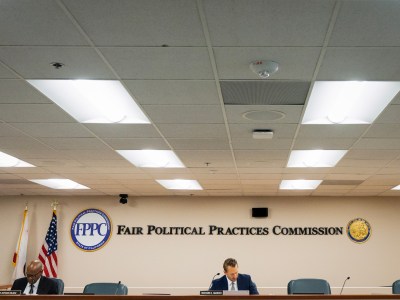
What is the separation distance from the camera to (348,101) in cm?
393

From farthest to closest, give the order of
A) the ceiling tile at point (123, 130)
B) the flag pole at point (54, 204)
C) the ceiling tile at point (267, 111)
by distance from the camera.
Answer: the flag pole at point (54, 204)
the ceiling tile at point (123, 130)
the ceiling tile at point (267, 111)

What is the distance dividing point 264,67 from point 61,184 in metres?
6.74

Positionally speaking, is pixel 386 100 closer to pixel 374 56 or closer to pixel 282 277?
pixel 374 56

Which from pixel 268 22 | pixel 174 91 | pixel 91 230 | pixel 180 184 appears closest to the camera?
pixel 268 22

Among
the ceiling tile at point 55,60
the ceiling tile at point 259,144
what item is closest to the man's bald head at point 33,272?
the ceiling tile at point 259,144

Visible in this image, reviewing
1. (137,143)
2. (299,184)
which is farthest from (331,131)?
(299,184)

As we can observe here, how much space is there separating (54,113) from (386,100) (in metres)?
3.07

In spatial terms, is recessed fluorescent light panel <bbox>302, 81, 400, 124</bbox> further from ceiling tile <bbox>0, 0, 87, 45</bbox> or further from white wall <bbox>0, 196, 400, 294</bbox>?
white wall <bbox>0, 196, 400, 294</bbox>

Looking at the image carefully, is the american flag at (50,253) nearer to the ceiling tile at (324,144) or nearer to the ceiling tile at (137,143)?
the ceiling tile at (137,143)

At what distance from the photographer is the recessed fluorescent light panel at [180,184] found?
8.23 m

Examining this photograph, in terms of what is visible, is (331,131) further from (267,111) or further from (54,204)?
(54,204)

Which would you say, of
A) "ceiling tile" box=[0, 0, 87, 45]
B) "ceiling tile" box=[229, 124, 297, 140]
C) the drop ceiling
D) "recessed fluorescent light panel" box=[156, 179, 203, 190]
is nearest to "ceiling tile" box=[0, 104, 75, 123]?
the drop ceiling

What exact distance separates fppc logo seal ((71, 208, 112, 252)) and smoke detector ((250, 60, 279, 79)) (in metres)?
Result: 7.79

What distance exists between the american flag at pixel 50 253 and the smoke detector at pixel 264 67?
26.2 feet
